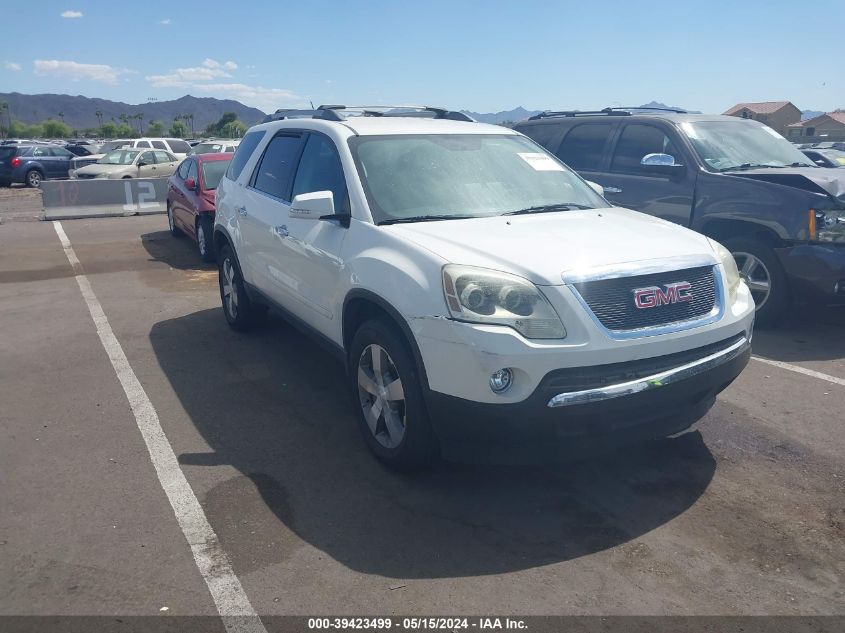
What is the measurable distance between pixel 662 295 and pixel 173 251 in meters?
9.82

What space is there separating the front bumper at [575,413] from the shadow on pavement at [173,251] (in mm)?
7797

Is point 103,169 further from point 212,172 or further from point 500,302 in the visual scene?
point 500,302

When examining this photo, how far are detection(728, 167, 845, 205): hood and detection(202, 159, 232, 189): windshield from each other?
7.17 meters

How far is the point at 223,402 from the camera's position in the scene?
5250mm

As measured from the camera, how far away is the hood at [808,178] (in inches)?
252

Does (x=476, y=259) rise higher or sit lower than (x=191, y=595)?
higher

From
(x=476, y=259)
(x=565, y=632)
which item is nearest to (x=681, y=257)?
(x=476, y=259)

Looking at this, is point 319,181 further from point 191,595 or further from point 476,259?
point 191,595

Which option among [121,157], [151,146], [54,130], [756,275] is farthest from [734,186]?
[54,130]

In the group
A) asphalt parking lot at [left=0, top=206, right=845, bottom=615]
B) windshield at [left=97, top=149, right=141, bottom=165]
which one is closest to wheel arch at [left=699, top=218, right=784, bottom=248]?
asphalt parking lot at [left=0, top=206, right=845, bottom=615]

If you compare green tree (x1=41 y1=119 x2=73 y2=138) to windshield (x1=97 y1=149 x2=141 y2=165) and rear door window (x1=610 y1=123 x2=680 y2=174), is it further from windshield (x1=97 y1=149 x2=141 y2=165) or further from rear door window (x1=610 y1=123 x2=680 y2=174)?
rear door window (x1=610 y1=123 x2=680 y2=174)

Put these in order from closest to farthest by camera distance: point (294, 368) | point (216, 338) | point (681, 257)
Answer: point (681, 257) < point (294, 368) < point (216, 338)

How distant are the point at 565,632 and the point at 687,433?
213cm

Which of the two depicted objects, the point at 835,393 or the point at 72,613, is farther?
the point at 835,393
